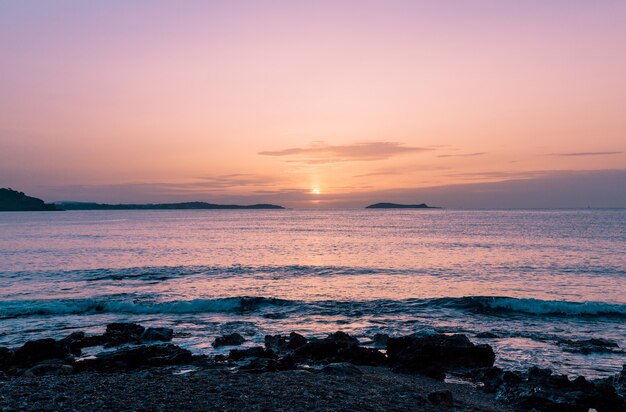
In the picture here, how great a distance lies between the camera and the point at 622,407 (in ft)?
40.8

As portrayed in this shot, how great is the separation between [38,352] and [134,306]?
458 inches

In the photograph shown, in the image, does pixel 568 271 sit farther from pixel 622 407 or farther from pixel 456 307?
pixel 622 407

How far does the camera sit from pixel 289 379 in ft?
44.4

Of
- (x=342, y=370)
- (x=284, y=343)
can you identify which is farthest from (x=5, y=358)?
(x=342, y=370)

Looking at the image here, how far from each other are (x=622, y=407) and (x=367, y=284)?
24.5 meters

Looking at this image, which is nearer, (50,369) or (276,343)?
(50,369)

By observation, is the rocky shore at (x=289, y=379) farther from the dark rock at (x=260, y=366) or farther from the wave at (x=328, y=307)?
the wave at (x=328, y=307)

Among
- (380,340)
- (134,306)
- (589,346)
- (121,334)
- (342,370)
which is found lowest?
(134,306)

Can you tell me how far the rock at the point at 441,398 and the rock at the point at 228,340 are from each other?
1000cm

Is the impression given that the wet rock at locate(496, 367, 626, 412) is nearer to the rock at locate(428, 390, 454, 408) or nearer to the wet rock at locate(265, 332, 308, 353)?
the rock at locate(428, 390, 454, 408)

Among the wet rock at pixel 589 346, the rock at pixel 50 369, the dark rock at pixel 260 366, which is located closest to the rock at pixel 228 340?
the dark rock at pixel 260 366

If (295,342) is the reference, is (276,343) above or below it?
below

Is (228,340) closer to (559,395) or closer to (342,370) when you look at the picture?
(342,370)

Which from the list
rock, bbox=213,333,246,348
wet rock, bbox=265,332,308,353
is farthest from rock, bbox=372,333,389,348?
rock, bbox=213,333,246,348
